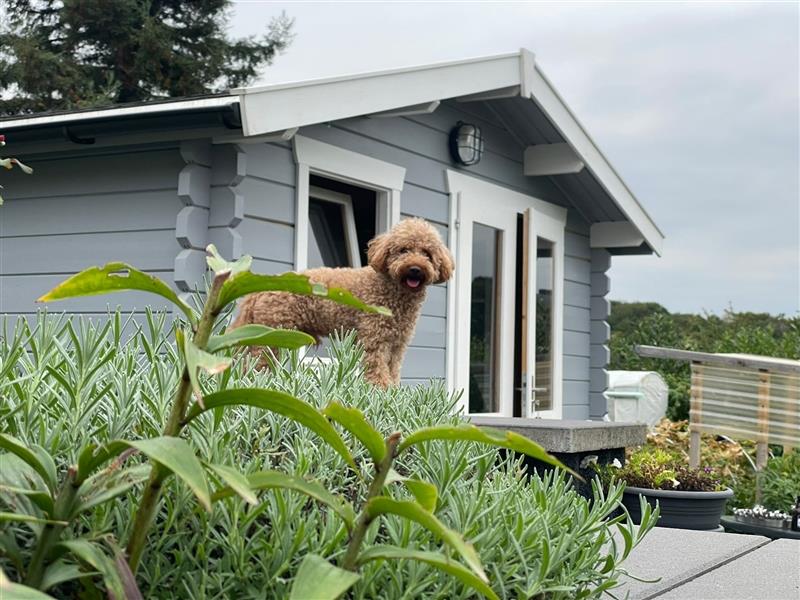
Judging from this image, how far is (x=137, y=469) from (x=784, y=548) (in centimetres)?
246

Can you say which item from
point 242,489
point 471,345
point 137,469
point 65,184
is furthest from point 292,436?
point 471,345

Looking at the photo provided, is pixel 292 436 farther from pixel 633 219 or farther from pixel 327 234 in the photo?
pixel 633 219

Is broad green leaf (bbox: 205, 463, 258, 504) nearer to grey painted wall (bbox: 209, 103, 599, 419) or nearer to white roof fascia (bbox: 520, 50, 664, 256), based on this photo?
grey painted wall (bbox: 209, 103, 599, 419)

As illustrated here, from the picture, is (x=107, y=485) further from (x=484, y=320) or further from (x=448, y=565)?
(x=484, y=320)

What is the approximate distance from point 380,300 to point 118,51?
14.7 metres

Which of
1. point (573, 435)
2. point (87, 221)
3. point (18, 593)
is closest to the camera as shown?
point (18, 593)

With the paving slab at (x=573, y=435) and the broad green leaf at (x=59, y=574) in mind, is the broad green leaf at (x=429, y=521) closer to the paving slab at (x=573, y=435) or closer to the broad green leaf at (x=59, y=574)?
the broad green leaf at (x=59, y=574)

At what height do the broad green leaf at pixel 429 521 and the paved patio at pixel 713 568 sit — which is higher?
the broad green leaf at pixel 429 521

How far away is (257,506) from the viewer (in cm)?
98

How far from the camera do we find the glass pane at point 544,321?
7840 millimetres

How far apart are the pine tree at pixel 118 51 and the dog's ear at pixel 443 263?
1273cm

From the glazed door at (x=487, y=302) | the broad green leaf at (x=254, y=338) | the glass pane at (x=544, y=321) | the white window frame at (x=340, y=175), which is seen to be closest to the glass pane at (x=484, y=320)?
the glazed door at (x=487, y=302)

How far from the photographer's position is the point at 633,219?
8352 millimetres

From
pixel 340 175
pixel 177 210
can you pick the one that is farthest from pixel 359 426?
pixel 340 175
